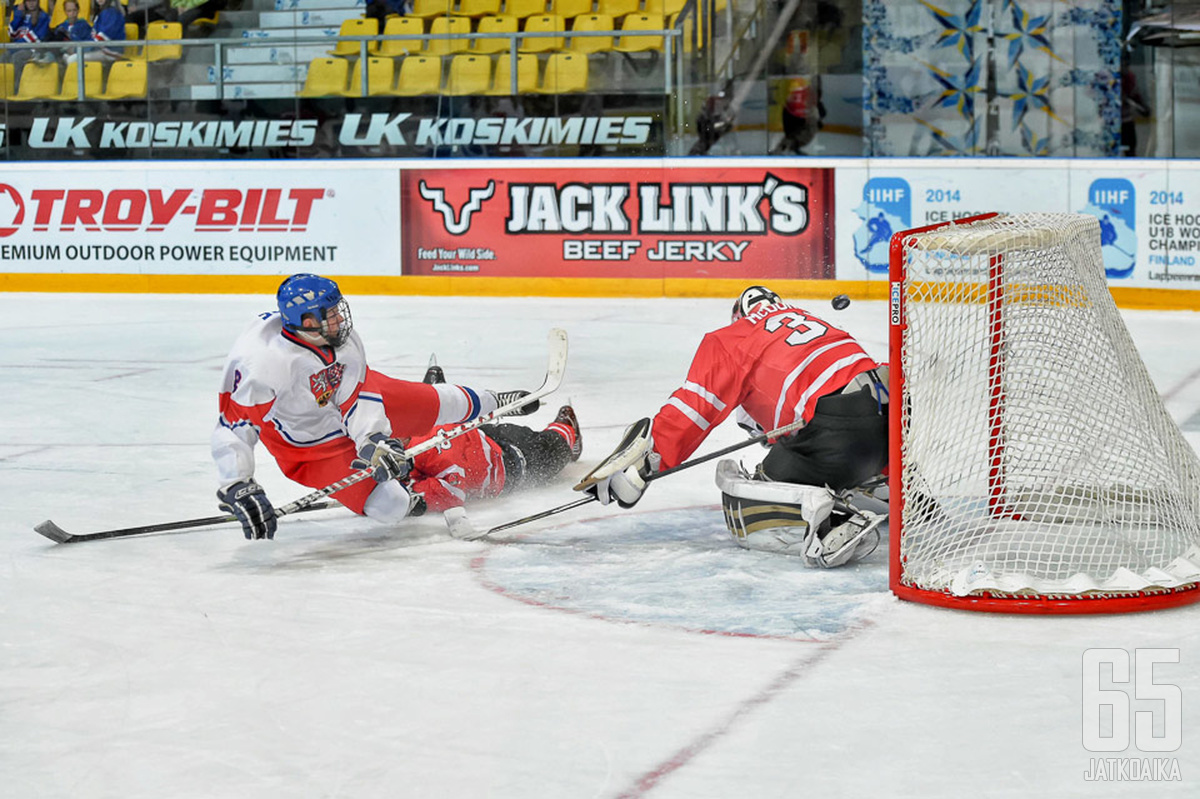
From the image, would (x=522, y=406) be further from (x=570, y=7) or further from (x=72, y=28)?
(x=72, y=28)

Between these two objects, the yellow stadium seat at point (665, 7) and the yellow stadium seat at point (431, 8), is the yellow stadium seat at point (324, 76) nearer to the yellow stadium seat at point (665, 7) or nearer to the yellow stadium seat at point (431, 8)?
the yellow stadium seat at point (431, 8)

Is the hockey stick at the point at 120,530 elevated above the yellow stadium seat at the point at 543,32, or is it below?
below

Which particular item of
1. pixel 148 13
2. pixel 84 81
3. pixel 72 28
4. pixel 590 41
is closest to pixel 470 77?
pixel 590 41

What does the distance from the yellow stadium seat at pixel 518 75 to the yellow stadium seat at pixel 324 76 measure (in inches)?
47.5

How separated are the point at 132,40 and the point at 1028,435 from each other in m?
10.2

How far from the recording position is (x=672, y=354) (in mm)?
7871

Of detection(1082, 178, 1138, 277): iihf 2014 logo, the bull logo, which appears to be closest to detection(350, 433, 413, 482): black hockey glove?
detection(1082, 178, 1138, 277): iihf 2014 logo

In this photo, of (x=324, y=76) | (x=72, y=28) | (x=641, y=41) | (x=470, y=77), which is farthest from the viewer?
(x=72, y=28)

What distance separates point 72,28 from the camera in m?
12.6

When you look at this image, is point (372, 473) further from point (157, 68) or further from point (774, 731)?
point (157, 68)

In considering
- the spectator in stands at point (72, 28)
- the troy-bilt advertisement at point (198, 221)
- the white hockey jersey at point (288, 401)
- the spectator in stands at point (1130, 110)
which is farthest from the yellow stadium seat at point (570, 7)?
the white hockey jersey at point (288, 401)

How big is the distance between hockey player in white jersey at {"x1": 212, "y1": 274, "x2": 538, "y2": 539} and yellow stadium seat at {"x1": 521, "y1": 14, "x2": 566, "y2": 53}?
7.53m

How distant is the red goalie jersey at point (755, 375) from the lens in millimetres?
3850

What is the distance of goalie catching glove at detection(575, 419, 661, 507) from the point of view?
3.81m
